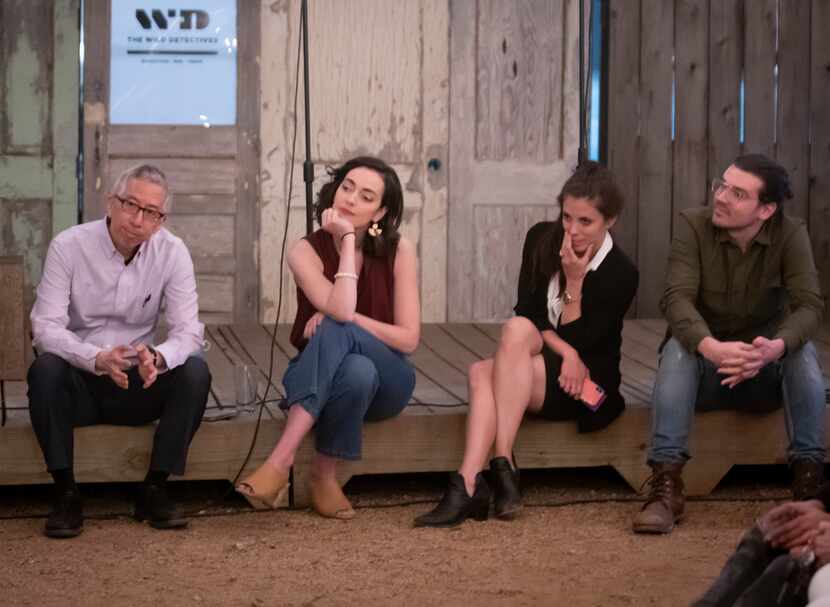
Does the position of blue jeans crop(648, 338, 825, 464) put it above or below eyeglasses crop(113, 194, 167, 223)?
below

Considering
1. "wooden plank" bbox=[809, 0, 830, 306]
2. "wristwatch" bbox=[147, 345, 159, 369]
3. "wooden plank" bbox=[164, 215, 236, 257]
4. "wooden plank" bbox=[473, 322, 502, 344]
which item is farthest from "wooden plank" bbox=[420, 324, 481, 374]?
"wooden plank" bbox=[809, 0, 830, 306]

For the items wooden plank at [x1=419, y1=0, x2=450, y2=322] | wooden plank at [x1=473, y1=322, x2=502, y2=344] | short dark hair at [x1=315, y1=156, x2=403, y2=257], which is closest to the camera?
short dark hair at [x1=315, y1=156, x2=403, y2=257]

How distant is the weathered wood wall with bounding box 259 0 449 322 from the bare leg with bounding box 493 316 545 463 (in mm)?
2506

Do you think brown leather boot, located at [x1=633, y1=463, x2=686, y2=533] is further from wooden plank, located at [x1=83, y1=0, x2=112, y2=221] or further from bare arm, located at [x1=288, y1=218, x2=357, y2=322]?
wooden plank, located at [x1=83, y1=0, x2=112, y2=221]

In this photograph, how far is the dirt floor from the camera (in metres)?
3.59

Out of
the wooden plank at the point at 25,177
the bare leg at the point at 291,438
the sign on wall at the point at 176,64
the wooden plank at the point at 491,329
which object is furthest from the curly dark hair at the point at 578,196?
the wooden plank at the point at 25,177

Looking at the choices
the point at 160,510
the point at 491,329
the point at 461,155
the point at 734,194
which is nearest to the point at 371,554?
the point at 160,510

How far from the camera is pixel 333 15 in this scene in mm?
6695

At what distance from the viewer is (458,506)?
167 inches

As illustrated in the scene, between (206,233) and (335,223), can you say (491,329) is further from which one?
(335,223)

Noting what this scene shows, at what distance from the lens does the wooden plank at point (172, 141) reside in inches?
260

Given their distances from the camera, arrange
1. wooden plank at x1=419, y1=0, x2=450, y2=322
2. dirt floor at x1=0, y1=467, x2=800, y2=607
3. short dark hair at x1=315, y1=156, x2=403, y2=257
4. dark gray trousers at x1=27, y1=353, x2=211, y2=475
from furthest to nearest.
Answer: wooden plank at x1=419, y1=0, x2=450, y2=322 → short dark hair at x1=315, y1=156, x2=403, y2=257 → dark gray trousers at x1=27, y1=353, x2=211, y2=475 → dirt floor at x1=0, y1=467, x2=800, y2=607

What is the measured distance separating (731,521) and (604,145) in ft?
9.52

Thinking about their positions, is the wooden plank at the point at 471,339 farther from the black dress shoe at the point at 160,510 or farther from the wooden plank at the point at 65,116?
the black dress shoe at the point at 160,510
